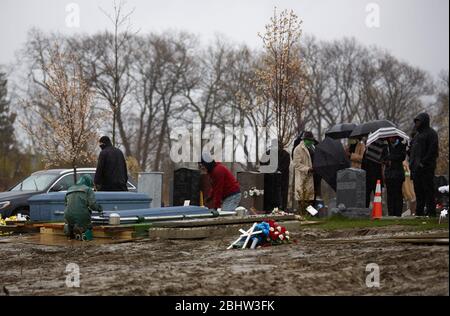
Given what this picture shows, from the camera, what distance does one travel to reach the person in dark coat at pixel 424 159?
53.0 feet

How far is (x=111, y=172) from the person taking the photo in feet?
60.5

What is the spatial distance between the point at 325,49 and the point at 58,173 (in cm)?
4171

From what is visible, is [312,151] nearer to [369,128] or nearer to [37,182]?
[369,128]

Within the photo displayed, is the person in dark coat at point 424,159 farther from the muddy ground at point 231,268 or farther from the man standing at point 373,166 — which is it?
the man standing at point 373,166

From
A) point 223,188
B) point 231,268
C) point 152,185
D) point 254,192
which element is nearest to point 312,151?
point 254,192

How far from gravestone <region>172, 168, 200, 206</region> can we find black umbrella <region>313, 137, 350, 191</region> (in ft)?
12.9

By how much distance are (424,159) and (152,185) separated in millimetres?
9173

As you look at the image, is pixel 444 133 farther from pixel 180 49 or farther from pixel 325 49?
pixel 180 49

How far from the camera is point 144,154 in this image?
2365 inches

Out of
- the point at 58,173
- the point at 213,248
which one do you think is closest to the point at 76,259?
the point at 213,248

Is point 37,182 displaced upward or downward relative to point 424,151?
downward

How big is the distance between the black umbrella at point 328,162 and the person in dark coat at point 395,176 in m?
2.06

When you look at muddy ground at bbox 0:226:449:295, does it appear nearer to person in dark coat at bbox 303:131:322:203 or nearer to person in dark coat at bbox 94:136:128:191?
person in dark coat at bbox 94:136:128:191
